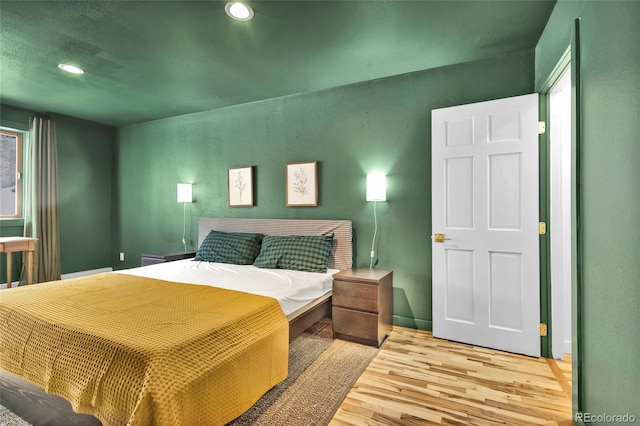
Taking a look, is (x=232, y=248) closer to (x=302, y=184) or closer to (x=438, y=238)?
(x=302, y=184)

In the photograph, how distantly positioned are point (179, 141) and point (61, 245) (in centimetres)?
243

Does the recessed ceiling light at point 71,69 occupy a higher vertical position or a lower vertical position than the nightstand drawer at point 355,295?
higher

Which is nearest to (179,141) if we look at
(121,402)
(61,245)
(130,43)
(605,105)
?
(130,43)

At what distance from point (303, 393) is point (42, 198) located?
4738mm

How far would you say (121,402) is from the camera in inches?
49.2

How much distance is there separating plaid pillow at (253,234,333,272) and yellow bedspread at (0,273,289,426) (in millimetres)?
984

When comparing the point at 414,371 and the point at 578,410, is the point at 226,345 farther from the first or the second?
the point at 578,410

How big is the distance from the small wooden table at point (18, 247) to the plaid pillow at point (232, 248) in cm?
222

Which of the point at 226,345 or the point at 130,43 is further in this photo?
the point at 130,43

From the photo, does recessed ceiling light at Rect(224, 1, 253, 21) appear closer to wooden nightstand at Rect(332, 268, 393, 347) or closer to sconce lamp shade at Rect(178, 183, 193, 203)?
wooden nightstand at Rect(332, 268, 393, 347)

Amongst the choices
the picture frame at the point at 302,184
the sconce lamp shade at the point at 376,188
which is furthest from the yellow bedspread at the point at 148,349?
the picture frame at the point at 302,184

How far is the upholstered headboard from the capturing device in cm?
329

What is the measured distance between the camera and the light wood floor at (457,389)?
5.72 feet

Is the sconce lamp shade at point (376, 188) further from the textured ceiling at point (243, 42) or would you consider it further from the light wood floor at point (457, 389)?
the light wood floor at point (457, 389)
